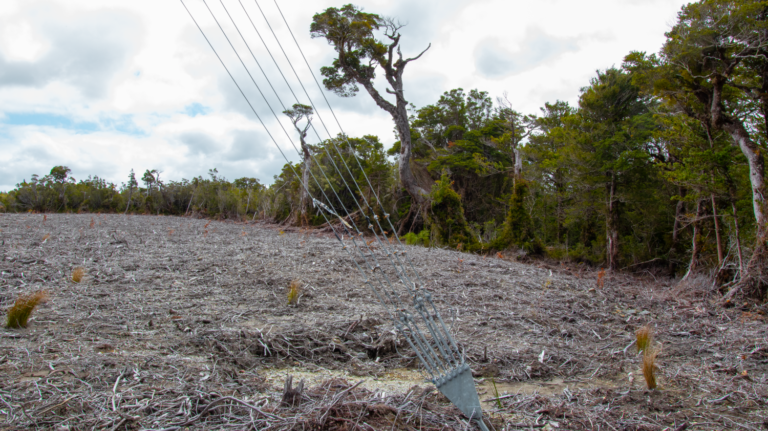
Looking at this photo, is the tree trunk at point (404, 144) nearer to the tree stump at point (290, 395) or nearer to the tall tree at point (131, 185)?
the tree stump at point (290, 395)

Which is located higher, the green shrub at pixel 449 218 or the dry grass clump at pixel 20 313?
the green shrub at pixel 449 218

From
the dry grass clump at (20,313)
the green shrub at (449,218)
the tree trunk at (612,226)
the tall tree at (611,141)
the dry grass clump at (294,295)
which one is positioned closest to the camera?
the dry grass clump at (20,313)

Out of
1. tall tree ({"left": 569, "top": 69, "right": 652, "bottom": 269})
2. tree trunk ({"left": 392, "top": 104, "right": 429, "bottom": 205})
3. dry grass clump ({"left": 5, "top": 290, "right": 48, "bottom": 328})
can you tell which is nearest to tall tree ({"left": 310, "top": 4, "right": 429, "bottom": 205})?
tree trunk ({"left": 392, "top": 104, "right": 429, "bottom": 205})

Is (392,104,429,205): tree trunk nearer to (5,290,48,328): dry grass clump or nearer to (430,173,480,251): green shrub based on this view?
(430,173,480,251): green shrub

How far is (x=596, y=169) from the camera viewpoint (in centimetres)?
1184

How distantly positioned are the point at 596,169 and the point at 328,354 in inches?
442

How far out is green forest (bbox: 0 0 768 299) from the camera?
6.25 m

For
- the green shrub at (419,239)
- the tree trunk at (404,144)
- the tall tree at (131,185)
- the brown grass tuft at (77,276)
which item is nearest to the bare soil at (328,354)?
the brown grass tuft at (77,276)

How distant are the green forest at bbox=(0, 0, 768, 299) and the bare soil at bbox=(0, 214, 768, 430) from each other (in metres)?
1.26

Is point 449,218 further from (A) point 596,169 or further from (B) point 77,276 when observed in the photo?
(B) point 77,276

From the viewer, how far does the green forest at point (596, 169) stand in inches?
246

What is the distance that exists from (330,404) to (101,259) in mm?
6212

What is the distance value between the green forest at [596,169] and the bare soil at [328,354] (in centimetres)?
126

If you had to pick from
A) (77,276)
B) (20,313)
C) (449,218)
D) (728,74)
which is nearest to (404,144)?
(449,218)
